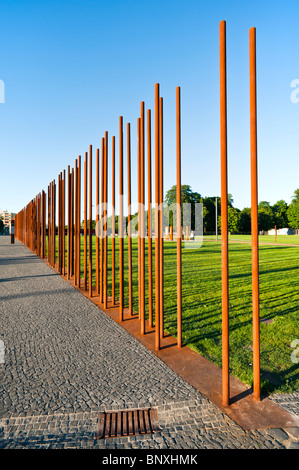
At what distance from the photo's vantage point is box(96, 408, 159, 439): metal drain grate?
7.95ft

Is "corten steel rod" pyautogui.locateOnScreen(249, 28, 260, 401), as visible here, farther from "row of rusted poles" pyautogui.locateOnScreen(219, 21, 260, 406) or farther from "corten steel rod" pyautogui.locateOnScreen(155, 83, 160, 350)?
"corten steel rod" pyautogui.locateOnScreen(155, 83, 160, 350)

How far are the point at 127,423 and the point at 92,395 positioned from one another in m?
0.56

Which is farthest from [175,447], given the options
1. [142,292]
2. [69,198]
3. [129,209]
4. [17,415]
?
[69,198]

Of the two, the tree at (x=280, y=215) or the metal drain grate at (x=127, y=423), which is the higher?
the tree at (x=280, y=215)

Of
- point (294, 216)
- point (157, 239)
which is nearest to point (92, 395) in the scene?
point (157, 239)

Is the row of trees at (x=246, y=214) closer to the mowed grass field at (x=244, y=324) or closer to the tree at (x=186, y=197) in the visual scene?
the tree at (x=186, y=197)

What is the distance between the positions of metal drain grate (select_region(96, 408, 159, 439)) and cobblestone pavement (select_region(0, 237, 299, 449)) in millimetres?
51

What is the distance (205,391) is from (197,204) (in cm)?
7577

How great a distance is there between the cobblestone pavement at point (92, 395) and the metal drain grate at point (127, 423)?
5 centimetres

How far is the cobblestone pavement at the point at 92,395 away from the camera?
233 centimetres

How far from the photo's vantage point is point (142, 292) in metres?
5.09

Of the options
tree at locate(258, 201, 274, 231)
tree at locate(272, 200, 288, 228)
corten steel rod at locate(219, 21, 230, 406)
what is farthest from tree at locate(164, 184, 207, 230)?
corten steel rod at locate(219, 21, 230, 406)

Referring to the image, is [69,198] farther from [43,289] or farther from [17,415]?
[17,415]

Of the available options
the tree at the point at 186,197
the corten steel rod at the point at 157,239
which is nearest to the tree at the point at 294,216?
the tree at the point at 186,197
